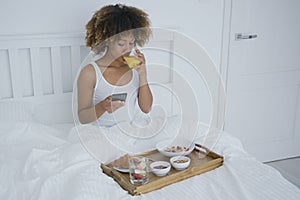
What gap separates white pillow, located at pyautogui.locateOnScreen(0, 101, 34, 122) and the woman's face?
0.55 meters

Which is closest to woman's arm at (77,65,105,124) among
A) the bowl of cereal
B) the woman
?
the woman

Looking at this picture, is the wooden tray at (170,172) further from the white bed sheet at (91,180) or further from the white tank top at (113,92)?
the white tank top at (113,92)

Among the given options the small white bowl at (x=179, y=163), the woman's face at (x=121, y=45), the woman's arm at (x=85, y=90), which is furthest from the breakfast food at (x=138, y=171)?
the woman's face at (x=121, y=45)

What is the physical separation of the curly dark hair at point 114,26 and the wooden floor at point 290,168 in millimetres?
1499

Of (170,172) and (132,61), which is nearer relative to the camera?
(170,172)

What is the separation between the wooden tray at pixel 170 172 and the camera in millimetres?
1297

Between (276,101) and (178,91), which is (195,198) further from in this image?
(276,101)

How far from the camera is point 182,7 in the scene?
7.74 ft

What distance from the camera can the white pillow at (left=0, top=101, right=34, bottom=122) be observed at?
73.4 inches

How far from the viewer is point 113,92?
6.19 feet

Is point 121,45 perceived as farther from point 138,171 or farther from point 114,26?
point 138,171

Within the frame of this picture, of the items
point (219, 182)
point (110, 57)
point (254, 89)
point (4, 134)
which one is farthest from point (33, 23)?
point (254, 89)

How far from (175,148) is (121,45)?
602mm

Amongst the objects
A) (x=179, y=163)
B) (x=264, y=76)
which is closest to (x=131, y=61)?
(x=179, y=163)
